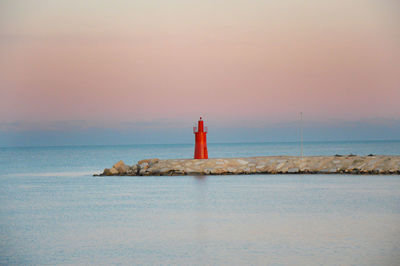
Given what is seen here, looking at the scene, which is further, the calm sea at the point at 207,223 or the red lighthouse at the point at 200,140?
the red lighthouse at the point at 200,140

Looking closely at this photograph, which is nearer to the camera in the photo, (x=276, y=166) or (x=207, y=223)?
(x=207, y=223)

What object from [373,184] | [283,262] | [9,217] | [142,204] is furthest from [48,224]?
[373,184]

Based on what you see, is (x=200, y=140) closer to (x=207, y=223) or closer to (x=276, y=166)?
(x=276, y=166)

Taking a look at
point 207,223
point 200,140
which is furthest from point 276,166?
point 207,223

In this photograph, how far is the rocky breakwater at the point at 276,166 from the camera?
30.9m

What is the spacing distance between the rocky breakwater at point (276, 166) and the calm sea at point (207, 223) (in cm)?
163

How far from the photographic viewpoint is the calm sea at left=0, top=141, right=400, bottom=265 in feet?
42.0

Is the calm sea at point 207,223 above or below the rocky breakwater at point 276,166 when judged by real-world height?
below

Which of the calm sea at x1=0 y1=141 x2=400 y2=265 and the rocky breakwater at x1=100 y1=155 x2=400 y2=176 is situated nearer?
the calm sea at x1=0 y1=141 x2=400 y2=265

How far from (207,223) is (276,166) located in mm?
16122

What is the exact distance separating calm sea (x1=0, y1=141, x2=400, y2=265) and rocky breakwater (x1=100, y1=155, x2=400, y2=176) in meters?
1.63

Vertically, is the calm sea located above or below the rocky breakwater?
below

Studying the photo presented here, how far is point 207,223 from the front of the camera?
17047mm

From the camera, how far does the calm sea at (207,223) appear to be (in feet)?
42.0
